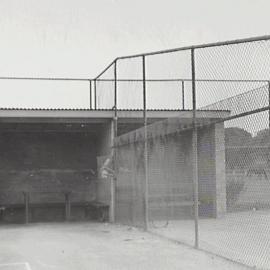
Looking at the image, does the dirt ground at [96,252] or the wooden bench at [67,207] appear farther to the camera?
the wooden bench at [67,207]

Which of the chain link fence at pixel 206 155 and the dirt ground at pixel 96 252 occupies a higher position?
the chain link fence at pixel 206 155

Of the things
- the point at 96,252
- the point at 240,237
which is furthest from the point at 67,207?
the point at 240,237

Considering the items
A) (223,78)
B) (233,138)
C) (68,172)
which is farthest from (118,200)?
(233,138)

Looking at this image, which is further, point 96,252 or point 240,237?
point 96,252

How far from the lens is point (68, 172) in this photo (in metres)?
22.6

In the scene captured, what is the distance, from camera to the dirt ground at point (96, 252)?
9453 mm

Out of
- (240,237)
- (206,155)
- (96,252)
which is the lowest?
(96,252)

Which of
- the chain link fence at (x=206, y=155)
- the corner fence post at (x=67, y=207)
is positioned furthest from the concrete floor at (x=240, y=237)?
the corner fence post at (x=67, y=207)

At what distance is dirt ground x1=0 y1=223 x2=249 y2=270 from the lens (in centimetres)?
945

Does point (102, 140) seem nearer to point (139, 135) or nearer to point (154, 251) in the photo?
point (139, 135)

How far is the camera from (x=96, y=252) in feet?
36.4

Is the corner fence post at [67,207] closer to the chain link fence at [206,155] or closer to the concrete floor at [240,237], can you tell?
the chain link fence at [206,155]

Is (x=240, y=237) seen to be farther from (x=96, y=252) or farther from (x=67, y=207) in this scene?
(x=67, y=207)

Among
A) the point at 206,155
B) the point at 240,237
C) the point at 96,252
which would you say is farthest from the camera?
the point at 206,155
